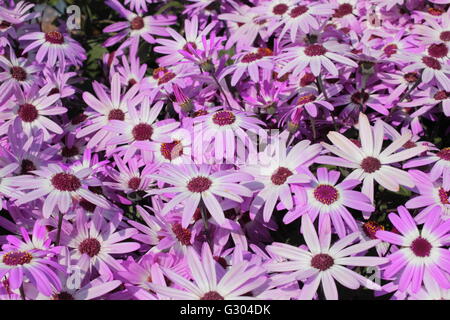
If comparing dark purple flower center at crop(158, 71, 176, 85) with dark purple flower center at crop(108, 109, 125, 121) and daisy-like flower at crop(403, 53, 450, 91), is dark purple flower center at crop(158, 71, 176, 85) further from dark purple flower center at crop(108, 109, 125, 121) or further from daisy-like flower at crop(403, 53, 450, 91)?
daisy-like flower at crop(403, 53, 450, 91)

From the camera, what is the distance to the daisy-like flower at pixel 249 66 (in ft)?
9.11

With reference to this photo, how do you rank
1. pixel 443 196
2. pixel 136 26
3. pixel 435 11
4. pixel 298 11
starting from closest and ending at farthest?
pixel 443 196, pixel 298 11, pixel 435 11, pixel 136 26

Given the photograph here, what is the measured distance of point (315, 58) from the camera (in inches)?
109

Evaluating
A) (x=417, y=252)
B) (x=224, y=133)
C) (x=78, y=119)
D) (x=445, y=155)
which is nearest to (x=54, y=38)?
(x=78, y=119)

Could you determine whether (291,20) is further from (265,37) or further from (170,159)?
(170,159)

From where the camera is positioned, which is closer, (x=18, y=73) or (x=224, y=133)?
(x=224, y=133)

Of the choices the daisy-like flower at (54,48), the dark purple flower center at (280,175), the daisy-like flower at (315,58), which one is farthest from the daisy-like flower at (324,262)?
the daisy-like flower at (54,48)

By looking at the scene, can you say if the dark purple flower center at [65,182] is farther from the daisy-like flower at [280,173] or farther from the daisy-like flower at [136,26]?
the daisy-like flower at [136,26]

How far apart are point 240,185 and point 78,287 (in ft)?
2.33

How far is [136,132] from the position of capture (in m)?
2.71

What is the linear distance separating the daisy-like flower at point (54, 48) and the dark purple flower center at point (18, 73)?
0.13 m

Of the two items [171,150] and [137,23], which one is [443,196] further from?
[137,23]

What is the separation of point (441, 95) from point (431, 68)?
149 mm

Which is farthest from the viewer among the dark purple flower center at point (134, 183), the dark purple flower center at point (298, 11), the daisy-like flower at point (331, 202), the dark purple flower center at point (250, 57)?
the dark purple flower center at point (298, 11)
